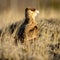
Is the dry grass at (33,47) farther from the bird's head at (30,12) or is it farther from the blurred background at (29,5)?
the blurred background at (29,5)

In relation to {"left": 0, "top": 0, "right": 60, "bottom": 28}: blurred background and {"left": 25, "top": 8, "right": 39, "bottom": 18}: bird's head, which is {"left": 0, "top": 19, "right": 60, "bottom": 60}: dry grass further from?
{"left": 0, "top": 0, "right": 60, "bottom": 28}: blurred background

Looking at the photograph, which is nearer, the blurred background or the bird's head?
the bird's head

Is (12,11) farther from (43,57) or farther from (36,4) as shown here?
(43,57)

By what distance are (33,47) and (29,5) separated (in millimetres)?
2870

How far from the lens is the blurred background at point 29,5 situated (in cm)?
700

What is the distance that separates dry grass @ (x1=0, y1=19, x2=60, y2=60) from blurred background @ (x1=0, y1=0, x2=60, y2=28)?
3.66 ft

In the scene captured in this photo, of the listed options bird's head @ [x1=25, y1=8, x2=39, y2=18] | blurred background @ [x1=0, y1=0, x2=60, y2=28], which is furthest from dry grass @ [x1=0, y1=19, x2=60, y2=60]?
blurred background @ [x1=0, y1=0, x2=60, y2=28]

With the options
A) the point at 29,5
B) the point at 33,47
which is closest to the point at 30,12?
the point at 33,47

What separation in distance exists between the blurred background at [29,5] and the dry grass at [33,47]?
111 cm

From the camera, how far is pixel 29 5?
25.8 ft

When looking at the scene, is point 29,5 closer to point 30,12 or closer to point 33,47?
point 30,12

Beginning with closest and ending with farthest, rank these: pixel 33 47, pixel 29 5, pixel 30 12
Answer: pixel 33 47 → pixel 30 12 → pixel 29 5

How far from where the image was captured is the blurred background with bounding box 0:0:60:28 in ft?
23.0

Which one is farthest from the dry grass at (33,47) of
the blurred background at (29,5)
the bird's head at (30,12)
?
the blurred background at (29,5)
